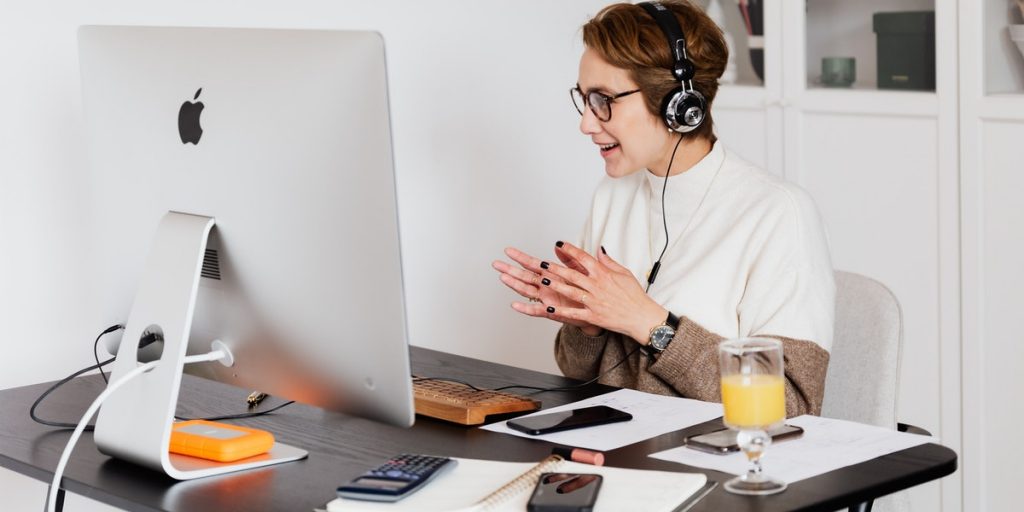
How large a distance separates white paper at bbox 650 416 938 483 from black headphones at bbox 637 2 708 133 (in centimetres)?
64

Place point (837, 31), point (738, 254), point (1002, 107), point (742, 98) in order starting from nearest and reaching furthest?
1. point (738, 254)
2. point (1002, 107)
3. point (837, 31)
4. point (742, 98)

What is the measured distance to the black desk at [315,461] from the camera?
4.43ft

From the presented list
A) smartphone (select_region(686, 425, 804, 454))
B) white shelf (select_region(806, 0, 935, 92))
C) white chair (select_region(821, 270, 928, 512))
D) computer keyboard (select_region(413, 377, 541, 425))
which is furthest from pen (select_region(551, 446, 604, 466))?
white shelf (select_region(806, 0, 935, 92))

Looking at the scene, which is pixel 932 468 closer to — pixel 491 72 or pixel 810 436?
pixel 810 436

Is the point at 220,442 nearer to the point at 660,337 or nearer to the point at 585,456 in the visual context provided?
the point at 585,456

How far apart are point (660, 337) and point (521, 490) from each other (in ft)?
2.02

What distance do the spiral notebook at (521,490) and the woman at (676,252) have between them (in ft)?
1.61

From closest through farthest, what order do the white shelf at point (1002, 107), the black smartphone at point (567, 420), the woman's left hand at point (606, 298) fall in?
the black smartphone at point (567, 420) → the woman's left hand at point (606, 298) → the white shelf at point (1002, 107)

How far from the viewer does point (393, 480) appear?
1339mm

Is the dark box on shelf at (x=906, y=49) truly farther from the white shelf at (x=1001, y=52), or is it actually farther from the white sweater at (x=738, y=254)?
the white sweater at (x=738, y=254)

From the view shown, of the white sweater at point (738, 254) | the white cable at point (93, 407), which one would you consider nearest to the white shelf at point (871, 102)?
the white sweater at point (738, 254)

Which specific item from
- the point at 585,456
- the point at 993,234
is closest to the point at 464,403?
the point at 585,456

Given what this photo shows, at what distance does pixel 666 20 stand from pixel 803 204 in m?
0.36

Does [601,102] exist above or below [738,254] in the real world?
above
